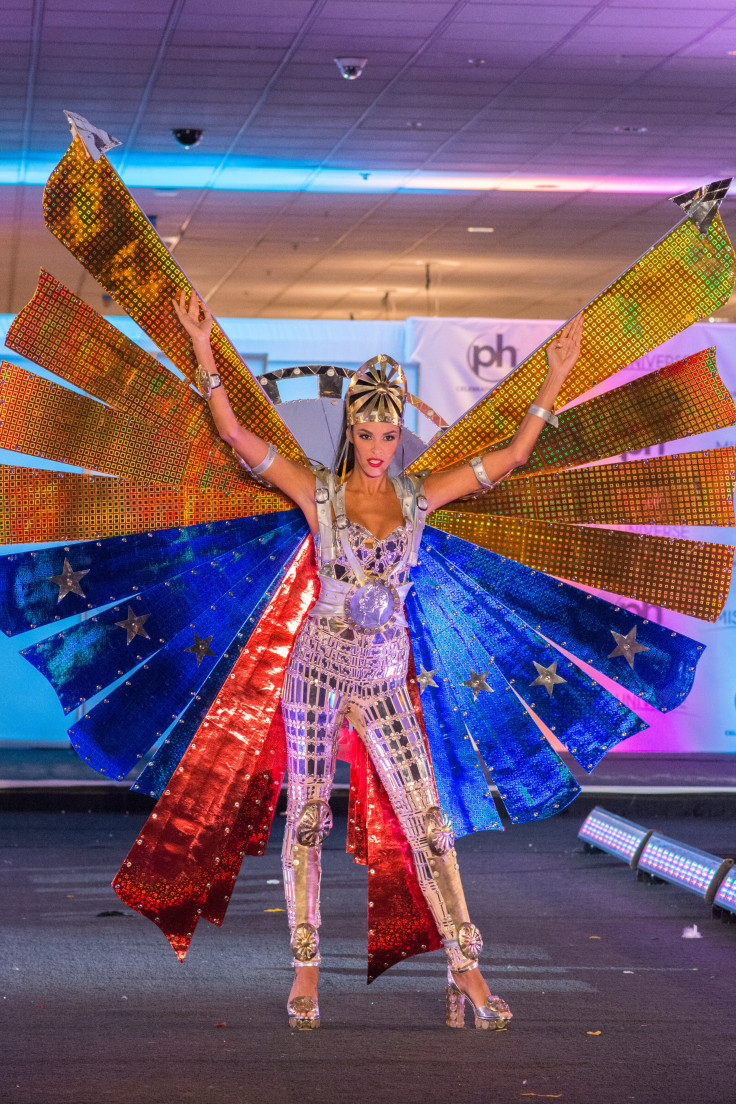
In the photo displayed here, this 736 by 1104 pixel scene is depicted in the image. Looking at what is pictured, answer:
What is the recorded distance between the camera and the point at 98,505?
3.76 meters

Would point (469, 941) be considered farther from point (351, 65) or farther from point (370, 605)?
point (351, 65)

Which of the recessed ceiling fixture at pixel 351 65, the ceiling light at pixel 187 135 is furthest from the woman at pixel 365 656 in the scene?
the ceiling light at pixel 187 135

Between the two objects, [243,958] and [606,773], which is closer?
[243,958]

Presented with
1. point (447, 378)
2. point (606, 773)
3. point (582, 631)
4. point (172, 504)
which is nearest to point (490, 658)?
point (582, 631)

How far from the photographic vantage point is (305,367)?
13.5 feet

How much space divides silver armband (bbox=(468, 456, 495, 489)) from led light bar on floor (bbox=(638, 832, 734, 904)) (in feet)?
6.87

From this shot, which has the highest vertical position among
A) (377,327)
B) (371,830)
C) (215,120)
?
(215,120)

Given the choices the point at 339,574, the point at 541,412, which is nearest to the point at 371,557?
the point at 339,574

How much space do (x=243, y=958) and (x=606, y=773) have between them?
4.01 meters

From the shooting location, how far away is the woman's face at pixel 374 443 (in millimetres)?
3621

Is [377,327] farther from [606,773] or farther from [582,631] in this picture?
[582,631]

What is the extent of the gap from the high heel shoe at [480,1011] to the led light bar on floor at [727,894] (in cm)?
147

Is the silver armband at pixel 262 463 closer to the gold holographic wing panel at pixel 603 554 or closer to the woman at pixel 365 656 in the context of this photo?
the woman at pixel 365 656

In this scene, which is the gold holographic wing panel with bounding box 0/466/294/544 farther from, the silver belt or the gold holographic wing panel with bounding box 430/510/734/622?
the gold holographic wing panel with bounding box 430/510/734/622
